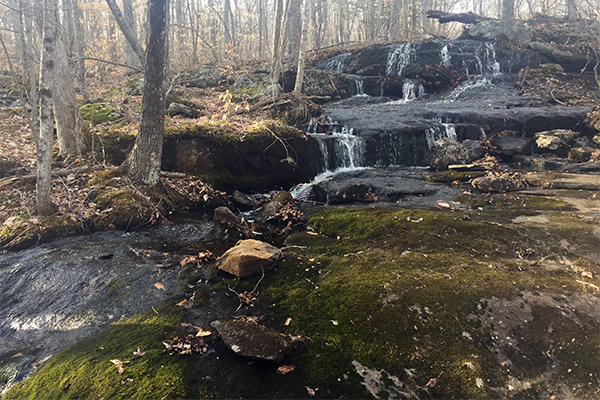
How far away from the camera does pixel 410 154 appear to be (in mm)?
10867

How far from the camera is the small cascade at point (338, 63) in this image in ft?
65.7

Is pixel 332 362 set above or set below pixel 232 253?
below

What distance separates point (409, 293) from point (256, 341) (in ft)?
5.36

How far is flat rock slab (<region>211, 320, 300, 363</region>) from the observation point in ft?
8.88

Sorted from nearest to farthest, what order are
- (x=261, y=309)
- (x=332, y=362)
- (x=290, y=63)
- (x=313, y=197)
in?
(x=332, y=362), (x=261, y=309), (x=313, y=197), (x=290, y=63)

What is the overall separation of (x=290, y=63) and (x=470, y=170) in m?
12.0

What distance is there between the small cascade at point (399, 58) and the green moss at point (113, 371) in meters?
18.6

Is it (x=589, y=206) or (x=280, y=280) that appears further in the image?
(x=589, y=206)

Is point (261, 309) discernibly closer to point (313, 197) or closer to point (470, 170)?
point (313, 197)

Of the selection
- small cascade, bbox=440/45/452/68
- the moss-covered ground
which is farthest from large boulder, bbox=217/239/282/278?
small cascade, bbox=440/45/452/68

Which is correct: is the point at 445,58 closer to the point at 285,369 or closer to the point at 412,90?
the point at 412,90

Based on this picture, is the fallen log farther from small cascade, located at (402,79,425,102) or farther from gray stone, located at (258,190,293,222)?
gray stone, located at (258,190,293,222)

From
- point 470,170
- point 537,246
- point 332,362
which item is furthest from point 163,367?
point 470,170

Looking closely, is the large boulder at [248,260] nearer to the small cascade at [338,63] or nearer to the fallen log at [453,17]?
the small cascade at [338,63]
